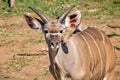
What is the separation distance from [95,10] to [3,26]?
3.12 metres

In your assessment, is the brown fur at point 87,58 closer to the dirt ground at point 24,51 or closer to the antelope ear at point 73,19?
the antelope ear at point 73,19

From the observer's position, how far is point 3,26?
1002 centimetres

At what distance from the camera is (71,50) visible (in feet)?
14.0

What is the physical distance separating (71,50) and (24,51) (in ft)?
11.9

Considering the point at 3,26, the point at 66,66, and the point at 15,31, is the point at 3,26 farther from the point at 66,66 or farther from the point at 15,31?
the point at 66,66

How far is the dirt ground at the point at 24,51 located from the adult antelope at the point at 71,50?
5.06 ft

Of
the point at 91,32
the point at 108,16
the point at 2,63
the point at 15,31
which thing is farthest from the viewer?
the point at 108,16

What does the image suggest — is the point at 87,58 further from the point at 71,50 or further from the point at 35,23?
the point at 35,23

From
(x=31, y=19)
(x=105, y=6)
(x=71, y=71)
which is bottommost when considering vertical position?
(x=105, y=6)

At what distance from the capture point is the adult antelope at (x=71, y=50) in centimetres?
400

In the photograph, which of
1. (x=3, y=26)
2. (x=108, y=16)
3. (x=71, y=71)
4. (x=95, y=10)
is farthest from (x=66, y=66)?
(x=95, y=10)

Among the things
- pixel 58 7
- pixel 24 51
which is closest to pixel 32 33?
pixel 24 51

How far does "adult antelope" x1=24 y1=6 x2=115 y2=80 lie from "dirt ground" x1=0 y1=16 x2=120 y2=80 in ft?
5.06

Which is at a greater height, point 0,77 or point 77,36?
point 77,36
